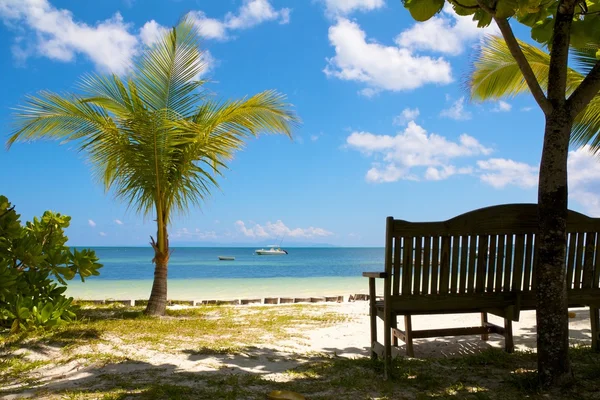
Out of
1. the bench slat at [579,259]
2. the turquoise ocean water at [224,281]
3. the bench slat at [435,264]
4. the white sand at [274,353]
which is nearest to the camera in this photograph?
the bench slat at [435,264]

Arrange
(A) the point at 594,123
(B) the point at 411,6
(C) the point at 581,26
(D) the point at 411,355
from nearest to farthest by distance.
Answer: (B) the point at 411,6 < (C) the point at 581,26 < (D) the point at 411,355 < (A) the point at 594,123

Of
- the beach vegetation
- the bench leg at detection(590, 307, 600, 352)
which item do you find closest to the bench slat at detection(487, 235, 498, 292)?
the beach vegetation

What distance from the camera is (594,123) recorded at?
941 cm

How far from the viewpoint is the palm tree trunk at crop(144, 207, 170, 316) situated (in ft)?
27.5

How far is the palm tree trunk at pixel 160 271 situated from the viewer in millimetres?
8391

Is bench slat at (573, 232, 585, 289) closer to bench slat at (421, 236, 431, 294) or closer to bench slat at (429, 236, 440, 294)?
bench slat at (429, 236, 440, 294)

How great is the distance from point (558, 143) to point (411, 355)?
8.33 feet

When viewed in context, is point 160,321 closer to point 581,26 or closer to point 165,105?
point 165,105

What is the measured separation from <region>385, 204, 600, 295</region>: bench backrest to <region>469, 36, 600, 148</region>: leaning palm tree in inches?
213

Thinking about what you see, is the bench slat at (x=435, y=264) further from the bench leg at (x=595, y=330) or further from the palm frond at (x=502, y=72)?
the palm frond at (x=502, y=72)

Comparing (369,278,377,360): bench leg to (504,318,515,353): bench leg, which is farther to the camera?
(504,318,515,353): bench leg

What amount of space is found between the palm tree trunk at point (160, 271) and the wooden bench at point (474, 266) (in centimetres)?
504

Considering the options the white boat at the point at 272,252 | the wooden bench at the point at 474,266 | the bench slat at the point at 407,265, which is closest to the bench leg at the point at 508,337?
the wooden bench at the point at 474,266

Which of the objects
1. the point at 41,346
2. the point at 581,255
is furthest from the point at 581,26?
the point at 41,346
